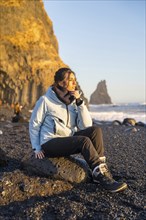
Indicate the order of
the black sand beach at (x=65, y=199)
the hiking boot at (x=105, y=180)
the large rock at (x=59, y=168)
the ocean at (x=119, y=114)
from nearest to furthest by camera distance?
the black sand beach at (x=65, y=199), the hiking boot at (x=105, y=180), the large rock at (x=59, y=168), the ocean at (x=119, y=114)

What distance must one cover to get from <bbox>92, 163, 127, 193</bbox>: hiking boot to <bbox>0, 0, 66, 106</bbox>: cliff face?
2250 centimetres

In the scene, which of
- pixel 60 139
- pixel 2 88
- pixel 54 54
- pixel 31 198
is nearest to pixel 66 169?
pixel 60 139

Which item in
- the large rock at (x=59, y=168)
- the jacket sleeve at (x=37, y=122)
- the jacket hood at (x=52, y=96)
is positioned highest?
the jacket hood at (x=52, y=96)

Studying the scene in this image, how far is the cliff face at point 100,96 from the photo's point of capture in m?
107

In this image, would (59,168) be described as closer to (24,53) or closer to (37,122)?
(37,122)

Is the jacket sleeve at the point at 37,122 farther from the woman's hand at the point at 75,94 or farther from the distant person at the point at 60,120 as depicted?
the woman's hand at the point at 75,94

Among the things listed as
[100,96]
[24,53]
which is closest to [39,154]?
[24,53]

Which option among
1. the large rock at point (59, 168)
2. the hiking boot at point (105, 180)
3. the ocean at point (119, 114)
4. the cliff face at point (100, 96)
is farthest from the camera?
the cliff face at point (100, 96)

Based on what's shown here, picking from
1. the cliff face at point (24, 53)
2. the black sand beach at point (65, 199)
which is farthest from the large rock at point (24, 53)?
the black sand beach at point (65, 199)

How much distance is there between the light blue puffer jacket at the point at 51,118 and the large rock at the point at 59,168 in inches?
9.4

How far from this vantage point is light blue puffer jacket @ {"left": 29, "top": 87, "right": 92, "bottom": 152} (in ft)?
15.8

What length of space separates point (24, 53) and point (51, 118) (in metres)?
23.9

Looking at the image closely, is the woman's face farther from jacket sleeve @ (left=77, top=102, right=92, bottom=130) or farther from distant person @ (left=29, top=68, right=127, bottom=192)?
jacket sleeve @ (left=77, top=102, right=92, bottom=130)

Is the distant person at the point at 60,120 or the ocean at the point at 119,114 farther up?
the distant person at the point at 60,120
